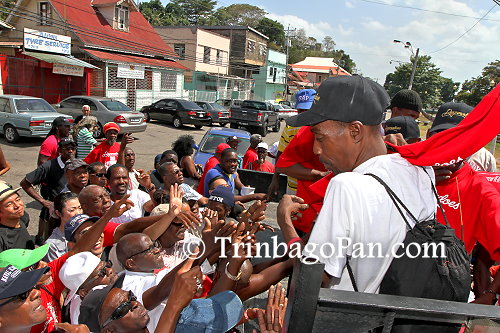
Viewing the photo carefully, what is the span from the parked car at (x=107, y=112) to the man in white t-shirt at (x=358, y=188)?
1460cm

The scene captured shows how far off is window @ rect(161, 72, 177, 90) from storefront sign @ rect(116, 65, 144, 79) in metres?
3.02

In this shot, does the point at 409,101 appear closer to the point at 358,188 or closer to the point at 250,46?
the point at 358,188

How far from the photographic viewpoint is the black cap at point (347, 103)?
1367 millimetres

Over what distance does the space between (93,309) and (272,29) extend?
7582cm

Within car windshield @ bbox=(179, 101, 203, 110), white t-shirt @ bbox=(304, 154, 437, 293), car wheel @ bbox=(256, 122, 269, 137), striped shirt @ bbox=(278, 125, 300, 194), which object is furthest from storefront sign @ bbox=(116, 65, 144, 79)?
white t-shirt @ bbox=(304, 154, 437, 293)

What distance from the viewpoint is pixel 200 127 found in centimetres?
2177

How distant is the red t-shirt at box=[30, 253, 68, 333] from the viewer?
2318mm

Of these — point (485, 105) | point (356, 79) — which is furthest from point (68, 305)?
point (485, 105)

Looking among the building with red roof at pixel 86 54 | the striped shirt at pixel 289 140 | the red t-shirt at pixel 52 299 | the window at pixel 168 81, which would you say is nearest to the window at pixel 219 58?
the building with red roof at pixel 86 54

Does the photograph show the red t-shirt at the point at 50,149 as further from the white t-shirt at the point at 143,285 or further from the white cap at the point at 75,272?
the white t-shirt at the point at 143,285

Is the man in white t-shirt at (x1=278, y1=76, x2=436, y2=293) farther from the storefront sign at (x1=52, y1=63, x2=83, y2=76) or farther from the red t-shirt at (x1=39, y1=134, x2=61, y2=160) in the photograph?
the storefront sign at (x1=52, y1=63, x2=83, y2=76)

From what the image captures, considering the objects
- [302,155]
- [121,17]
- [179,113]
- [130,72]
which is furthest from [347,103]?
[121,17]

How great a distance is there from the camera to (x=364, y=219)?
121cm

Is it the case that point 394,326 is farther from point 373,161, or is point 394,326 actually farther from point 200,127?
point 200,127
